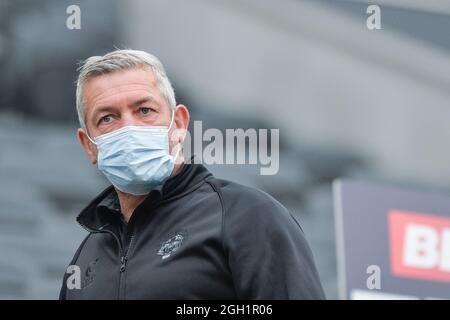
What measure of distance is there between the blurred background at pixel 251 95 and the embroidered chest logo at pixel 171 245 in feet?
12.6

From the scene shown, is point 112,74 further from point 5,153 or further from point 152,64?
point 5,153

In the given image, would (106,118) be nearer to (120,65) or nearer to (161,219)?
(120,65)

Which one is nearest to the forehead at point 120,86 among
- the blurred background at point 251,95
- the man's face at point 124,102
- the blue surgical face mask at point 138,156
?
the man's face at point 124,102

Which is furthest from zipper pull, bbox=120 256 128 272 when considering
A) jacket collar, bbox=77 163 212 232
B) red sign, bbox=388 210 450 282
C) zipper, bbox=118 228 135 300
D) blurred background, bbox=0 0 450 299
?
red sign, bbox=388 210 450 282

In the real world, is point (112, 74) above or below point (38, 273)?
above

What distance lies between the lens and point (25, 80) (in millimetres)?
6586

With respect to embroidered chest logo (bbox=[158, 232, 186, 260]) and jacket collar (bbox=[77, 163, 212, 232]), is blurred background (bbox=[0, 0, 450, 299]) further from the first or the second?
embroidered chest logo (bbox=[158, 232, 186, 260])

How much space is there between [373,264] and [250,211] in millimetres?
3897

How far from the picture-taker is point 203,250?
92.5 inches

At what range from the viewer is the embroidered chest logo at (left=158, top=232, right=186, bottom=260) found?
94.2 inches

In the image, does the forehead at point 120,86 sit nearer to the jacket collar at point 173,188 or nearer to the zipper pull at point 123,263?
the jacket collar at point 173,188

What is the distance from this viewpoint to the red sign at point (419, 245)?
6305 mm

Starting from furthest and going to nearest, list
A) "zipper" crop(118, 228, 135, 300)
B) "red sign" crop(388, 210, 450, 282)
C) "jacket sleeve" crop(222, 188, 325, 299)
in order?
1. "red sign" crop(388, 210, 450, 282)
2. "zipper" crop(118, 228, 135, 300)
3. "jacket sleeve" crop(222, 188, 325, 299)
